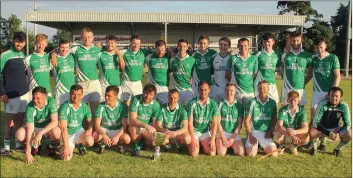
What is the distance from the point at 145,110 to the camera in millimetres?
5410

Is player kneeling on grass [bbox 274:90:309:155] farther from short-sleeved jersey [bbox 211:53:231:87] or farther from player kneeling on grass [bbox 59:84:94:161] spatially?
player kneeling on grass [bbox 59:84:94:161]

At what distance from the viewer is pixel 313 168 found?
476 centimetres

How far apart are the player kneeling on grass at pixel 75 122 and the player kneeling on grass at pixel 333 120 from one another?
3.26 metres

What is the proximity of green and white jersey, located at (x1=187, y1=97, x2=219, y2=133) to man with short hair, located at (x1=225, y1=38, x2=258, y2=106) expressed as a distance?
0.72 m

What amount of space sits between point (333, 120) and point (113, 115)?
3196mm

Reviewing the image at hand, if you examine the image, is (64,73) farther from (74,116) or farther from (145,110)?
(145,110)

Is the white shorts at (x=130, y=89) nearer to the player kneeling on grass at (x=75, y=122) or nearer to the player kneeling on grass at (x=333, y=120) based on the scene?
the player kneeling on grass at (x=75, y=122)

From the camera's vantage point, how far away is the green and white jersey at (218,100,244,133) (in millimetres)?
5504

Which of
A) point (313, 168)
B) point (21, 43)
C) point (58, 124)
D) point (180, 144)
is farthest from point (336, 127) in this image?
point (21, 43)

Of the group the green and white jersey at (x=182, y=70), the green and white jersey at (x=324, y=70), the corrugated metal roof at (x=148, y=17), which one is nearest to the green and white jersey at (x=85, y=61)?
the green and white jersey at (x=182, y=70)

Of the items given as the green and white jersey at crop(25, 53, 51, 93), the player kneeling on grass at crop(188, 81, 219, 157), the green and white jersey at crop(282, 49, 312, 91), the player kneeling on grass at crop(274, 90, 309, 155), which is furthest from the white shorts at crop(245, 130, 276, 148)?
the green and white jersey at crop(25, 53, 51, 93)

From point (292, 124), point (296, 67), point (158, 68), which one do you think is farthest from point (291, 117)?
point (158, 68)

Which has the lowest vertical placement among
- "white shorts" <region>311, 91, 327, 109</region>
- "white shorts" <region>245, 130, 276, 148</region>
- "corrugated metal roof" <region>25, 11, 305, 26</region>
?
"white shorts" <region>245, 130, 276, 148</region>

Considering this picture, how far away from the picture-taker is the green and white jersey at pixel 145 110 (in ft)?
17.7
